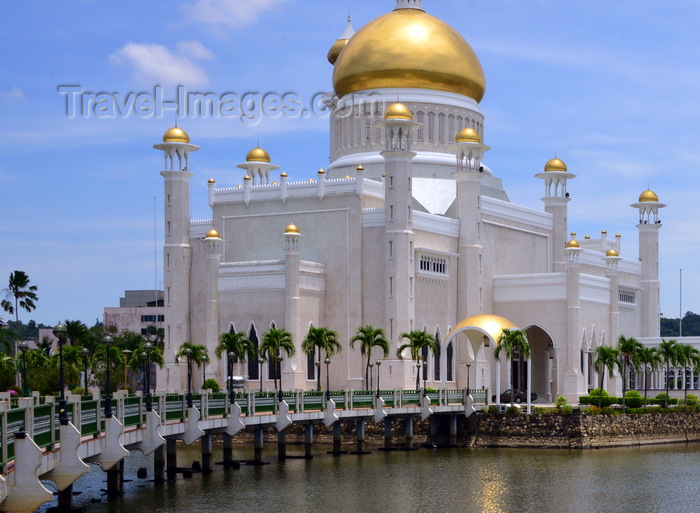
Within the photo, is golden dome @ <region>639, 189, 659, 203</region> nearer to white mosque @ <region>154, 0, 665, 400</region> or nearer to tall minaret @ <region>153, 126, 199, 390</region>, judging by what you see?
white mosque @ <region>154, 0, 665, 400</region>

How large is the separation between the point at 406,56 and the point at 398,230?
1155cm

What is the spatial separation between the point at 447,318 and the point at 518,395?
16.7ft

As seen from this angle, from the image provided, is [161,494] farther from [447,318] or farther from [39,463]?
[447,318]

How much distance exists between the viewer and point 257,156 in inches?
2682

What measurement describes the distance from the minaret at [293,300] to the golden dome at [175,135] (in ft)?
26.1

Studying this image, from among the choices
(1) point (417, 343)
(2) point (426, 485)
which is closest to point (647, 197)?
(1) point (417, 343)

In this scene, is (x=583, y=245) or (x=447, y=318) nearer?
(x=447, y=318)

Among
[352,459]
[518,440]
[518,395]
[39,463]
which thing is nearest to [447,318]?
[518,395]

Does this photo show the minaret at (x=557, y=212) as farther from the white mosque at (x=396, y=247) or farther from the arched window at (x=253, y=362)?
the arched window at (x=253, y=362)

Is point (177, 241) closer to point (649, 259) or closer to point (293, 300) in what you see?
point (293, 300)

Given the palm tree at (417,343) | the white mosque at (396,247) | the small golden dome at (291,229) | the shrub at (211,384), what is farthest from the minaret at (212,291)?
the palm tree at (417,343)

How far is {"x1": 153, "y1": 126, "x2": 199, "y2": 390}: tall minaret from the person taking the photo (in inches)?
2392

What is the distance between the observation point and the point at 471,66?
66312mm

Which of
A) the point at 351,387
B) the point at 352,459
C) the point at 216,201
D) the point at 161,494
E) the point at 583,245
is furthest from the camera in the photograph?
Answer: the point at 583,245
